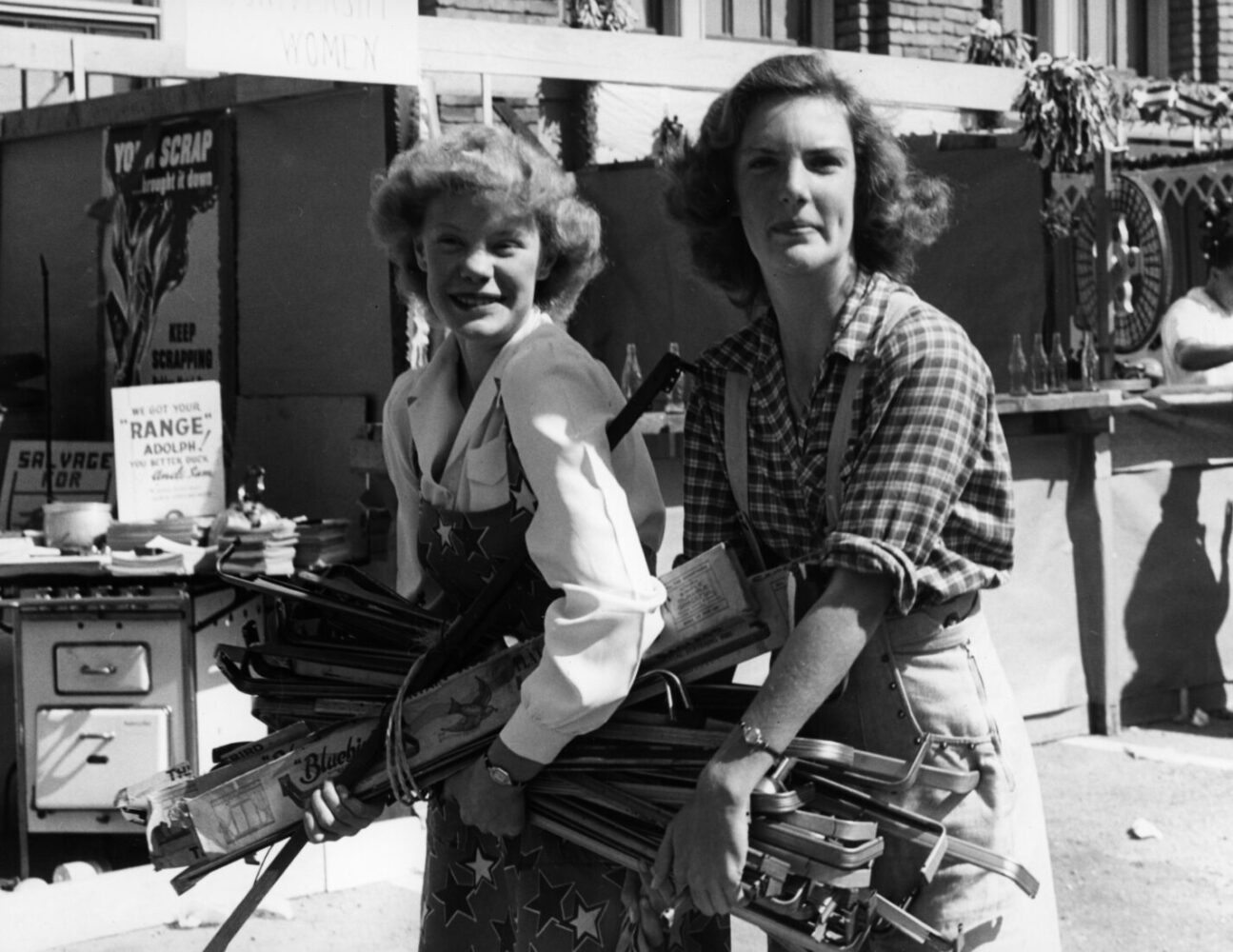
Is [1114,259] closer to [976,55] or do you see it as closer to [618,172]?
[618,172]

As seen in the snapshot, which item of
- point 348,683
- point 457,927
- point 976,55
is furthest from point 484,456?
point 976,55

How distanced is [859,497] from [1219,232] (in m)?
6.47

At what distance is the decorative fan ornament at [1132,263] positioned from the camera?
7.58 meters

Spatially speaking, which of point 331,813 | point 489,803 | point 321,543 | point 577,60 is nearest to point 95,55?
point 577,60

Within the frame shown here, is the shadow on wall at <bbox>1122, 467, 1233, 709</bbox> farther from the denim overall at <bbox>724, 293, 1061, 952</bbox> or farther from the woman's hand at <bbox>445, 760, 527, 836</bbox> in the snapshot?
the woman's hand at <bbox>445, 760, 527, 836</bbox>

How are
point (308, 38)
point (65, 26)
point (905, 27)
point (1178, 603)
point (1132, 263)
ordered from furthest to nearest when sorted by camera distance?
point (905, 27) → point (65, 26) → point (1132, 263) → point (1178, 603) → point (308, 38)

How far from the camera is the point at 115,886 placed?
173 inches

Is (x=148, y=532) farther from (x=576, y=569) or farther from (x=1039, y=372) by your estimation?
(x=1039, y=372)

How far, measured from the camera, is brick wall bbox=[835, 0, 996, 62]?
1166 cm

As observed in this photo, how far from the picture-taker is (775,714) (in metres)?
2.08

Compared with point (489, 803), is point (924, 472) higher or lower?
higher

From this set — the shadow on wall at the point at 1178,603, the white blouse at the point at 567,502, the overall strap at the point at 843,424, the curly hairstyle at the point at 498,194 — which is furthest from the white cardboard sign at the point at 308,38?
the shadow on wall at the point at 1178,603

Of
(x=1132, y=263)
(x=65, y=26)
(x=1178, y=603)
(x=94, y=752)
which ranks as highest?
(x=65, y=26)

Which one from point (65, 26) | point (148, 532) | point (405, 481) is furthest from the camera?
point (65, 26)
